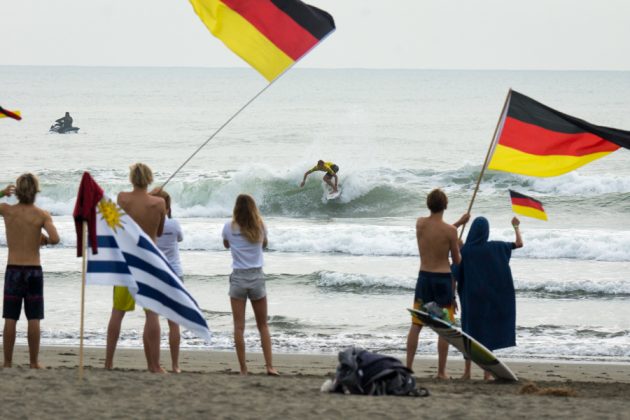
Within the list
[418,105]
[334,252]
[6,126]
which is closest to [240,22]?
[334,252]

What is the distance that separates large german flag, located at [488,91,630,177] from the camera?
355 inches

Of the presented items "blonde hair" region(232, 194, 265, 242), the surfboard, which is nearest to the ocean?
the surfboard

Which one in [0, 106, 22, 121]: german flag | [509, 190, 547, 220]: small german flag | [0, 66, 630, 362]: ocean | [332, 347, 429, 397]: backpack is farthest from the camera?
[0, 66, 630, 362]: ocean

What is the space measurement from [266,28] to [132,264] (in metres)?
2.43

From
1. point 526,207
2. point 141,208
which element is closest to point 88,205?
point 141,208

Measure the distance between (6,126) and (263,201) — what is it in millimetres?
34198

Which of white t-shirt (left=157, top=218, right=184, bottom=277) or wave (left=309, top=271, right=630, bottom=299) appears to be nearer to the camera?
white t-shirt (left=157, top=218, right=184, bottom=277)

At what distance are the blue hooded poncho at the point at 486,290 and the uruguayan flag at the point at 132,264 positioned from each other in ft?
7.72

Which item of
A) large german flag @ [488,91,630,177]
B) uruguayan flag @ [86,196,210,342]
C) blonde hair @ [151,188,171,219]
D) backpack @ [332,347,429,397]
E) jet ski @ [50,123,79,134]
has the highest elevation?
jet ski @ [50,123,79,134]

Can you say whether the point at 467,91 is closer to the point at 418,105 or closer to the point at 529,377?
the point at 418,105

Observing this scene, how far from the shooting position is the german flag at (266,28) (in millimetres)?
8773

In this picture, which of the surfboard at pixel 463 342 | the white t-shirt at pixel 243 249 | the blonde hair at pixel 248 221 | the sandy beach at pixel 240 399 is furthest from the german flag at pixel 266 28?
the sandy beach at pixel 240 399

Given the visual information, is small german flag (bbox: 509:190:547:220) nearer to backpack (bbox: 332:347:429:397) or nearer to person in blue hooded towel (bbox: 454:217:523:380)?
person in blue hooded towel (bbox: 454:217:523:380)

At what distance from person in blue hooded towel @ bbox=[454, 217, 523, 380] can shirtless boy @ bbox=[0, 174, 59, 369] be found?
3189 millimetres
